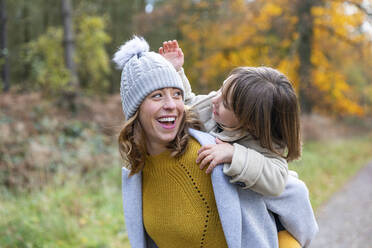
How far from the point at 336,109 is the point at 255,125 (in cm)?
1589

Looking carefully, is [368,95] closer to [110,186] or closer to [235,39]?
[235,39]

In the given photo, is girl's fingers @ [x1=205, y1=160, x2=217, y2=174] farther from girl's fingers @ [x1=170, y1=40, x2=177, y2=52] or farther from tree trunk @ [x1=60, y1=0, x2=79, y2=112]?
tree trunk @ [x1=60, y1=0, x2=79, y2=112]

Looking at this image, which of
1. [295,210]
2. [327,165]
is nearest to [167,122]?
[295,210]

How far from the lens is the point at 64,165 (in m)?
7.12

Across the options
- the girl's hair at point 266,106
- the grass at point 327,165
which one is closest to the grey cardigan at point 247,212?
the girl's hair at point 266,106

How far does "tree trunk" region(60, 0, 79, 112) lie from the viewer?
10008 millimetres

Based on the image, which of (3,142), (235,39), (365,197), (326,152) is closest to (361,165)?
(326,152)

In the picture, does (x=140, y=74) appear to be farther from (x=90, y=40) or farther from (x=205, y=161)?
(x=90, y=40)

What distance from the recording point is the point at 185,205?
1.90 m

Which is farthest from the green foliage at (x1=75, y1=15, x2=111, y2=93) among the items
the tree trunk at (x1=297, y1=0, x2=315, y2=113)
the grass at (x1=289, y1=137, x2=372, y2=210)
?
the grass at (x1=289, y1=137, x2=372, y2=210)

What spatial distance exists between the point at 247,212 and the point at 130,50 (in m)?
1.12

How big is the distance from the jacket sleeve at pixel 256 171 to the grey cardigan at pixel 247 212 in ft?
0.31

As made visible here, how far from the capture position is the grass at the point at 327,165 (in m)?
7.54

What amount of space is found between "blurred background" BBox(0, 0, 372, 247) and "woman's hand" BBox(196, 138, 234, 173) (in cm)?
66
